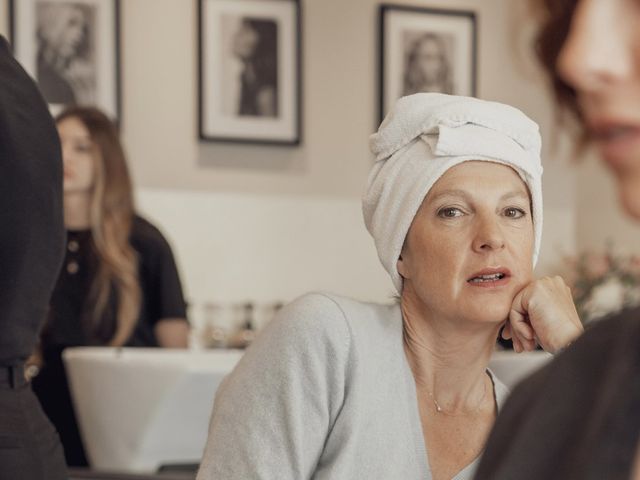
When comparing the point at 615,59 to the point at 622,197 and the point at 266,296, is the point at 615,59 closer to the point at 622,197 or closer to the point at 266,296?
the point at 622,197

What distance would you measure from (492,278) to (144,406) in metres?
2.62

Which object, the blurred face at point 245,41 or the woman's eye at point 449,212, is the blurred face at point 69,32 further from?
the woman's eye at point 449,212

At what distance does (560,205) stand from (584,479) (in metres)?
6.32

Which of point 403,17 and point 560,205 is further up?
point 403,17

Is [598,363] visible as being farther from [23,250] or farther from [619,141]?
[23,250]

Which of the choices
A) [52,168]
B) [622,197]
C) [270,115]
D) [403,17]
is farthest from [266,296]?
[622,197]

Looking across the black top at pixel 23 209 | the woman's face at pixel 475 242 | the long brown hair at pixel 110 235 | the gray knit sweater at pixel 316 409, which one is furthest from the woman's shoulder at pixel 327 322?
the long brown hair at pixel 110 235

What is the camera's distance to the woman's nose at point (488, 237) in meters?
2.03

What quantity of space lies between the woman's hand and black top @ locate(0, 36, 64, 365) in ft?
2.49

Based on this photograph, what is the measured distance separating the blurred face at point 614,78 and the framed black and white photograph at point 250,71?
5.38m

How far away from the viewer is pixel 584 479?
0.65 meters

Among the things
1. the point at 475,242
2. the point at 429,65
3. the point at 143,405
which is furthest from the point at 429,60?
the point at 475,242

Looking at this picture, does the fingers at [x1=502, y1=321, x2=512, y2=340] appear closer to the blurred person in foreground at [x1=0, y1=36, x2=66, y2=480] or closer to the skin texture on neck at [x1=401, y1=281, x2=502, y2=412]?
the skin texture on neck at [x1=401, y1=281, x2=502, y2=412]

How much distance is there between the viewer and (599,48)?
2.21 ft
